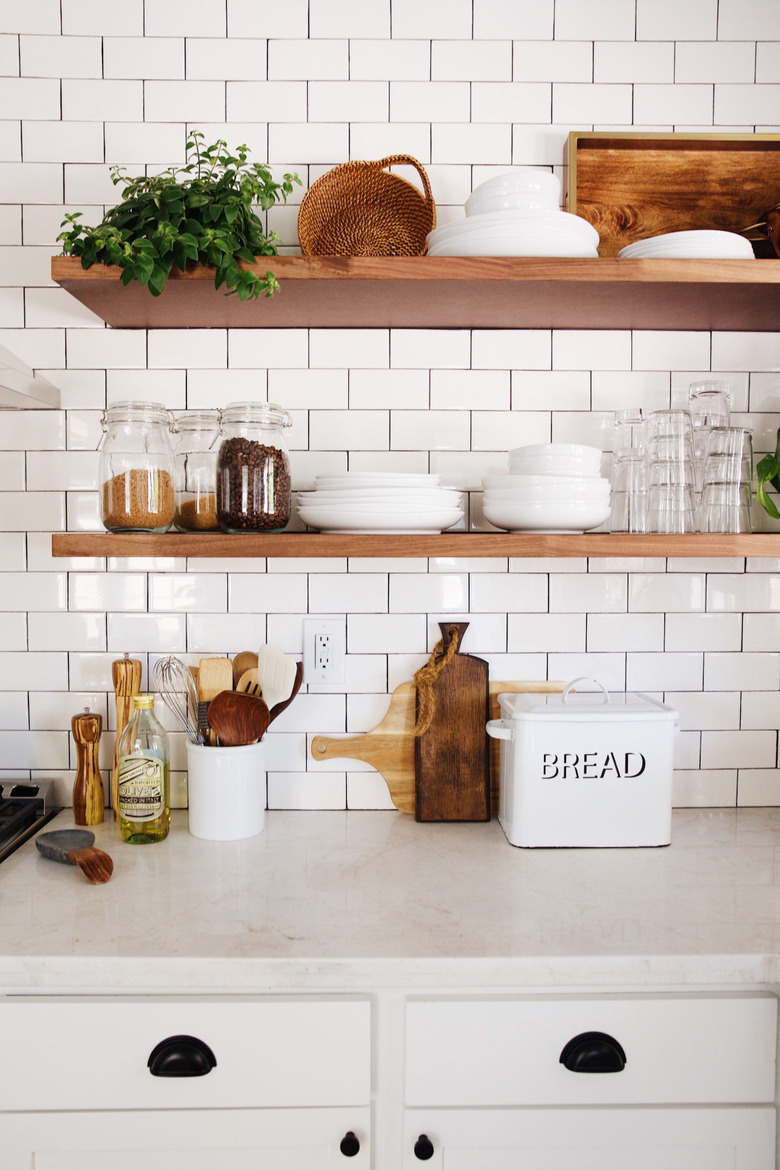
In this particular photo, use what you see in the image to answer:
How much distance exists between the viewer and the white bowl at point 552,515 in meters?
1.40

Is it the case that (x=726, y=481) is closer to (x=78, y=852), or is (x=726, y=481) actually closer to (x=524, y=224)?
(x=524, y=224)

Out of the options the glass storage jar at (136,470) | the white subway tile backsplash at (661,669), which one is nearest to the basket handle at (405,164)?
the glass storage jar at (136,470)

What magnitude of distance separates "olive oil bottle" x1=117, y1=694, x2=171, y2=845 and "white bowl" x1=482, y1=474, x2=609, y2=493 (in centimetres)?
76

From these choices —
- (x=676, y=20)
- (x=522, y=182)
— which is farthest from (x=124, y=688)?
(x=676, y=20)

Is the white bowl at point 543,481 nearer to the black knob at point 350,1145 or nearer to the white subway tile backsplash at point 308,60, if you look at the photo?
the white subway tile backsplash at point 308,60

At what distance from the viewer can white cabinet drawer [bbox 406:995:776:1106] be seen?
113 cm

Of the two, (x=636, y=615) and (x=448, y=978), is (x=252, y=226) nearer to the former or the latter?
(x=636, y=615)

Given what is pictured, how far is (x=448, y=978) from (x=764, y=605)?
1.07m

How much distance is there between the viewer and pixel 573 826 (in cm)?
149

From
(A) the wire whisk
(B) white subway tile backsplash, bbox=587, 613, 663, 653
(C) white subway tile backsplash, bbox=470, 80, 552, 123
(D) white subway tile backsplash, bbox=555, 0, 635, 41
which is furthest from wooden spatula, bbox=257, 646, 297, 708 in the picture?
(D) white subway tile backsplash, bbox=555, 0, 635, 41

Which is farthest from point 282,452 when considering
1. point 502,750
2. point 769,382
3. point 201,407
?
point 769,382

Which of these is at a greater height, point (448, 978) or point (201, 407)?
point (201, 407)

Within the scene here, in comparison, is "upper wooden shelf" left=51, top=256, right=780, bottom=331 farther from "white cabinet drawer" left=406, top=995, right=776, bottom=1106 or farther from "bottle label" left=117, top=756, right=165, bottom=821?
"white cabinet drawer" left=406, top=995, right=776, bottom=1106

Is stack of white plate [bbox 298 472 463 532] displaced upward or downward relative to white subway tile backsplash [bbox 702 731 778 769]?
upward
